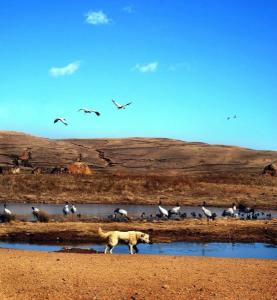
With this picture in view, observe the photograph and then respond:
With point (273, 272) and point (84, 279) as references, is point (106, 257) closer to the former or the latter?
point (84, 279)

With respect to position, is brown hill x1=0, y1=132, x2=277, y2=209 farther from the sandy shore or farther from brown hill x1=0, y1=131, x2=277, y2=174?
the sandy shore

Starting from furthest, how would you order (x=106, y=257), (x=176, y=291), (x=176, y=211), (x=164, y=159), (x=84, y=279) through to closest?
(x=164, y=159) → (x=176, y=211) → (x=106, y=257) → (x=84, y=279) → (x=176, y=291)

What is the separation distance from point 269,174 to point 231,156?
35.9 meters

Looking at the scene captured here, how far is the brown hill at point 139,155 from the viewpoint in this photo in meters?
106

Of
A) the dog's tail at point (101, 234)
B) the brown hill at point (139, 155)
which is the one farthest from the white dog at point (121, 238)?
the brown hill at point (139, 155)

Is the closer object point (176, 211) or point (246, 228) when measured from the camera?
point (246, 228)

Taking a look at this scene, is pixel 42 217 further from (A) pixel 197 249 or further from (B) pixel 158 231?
(A) pixel 197 249

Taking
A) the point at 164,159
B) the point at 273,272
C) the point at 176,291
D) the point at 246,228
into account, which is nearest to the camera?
the point at 176,291

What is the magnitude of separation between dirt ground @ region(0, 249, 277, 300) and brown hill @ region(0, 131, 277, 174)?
71.2 meters

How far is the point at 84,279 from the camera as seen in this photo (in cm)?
2167

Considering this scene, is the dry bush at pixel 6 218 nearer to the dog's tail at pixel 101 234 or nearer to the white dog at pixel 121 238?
the white dog at pixel 121 238

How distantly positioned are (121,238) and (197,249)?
4968mm

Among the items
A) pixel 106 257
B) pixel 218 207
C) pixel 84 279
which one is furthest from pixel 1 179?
pixel 84 279

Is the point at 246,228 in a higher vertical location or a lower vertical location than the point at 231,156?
lower
